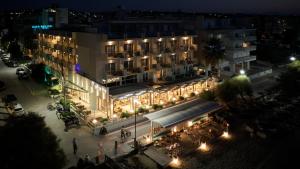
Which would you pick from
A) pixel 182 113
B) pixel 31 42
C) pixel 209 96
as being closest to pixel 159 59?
pixel 209 96

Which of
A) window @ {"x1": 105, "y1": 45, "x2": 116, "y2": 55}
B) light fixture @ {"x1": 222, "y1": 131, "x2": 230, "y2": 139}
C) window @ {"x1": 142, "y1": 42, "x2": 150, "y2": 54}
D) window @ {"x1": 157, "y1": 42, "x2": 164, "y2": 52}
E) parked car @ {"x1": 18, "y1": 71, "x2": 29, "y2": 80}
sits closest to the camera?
light fixture @ {"x1": 222, "y1": 131, "x2": 230, "y2": 139}

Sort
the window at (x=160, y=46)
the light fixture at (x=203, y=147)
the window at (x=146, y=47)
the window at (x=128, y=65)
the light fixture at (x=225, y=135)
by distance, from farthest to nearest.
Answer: the window at (x=160, y=46) < the window at (x=146, y=47) < the window at (x=128, y=65) < the light fixture at (x=225, y=135) < the light fixture at (x=203, y=147)

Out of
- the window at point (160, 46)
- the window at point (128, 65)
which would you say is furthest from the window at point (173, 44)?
the window at point (128, 65)

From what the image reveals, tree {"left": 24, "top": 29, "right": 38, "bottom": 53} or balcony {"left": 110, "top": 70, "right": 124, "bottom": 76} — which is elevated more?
tree {"left": 24, "top": 29, "right": 38, "bottom": 53}

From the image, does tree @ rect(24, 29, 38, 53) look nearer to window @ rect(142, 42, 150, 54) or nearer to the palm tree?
window @ rect(142, 42, 150, 54)

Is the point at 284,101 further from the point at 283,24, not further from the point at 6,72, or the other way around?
the point at 283,24

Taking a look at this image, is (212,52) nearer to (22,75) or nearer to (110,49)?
(110,49)

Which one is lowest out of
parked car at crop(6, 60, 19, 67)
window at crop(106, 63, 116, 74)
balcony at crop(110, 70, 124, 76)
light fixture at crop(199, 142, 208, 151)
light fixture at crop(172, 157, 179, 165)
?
light fixture at crop(172, 157, 179, 165)

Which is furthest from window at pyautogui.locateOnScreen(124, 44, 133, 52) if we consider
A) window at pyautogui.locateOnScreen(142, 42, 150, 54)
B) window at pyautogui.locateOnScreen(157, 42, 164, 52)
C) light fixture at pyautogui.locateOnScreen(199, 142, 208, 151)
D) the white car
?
light fixture at pyautogui.locateOnScreen(199, 142, 208, 151)

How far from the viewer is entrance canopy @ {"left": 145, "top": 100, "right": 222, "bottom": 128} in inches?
1378

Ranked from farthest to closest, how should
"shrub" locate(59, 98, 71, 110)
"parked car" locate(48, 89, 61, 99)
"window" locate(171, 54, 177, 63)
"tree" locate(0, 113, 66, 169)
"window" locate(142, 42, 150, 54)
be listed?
"window" locate(171, 54, 177, 63) → "parked car" locate(48, 89, 61, 99) → "window" locate(142, 42, 150, 54) → "shrub" locate(59, 98, 71, 110) → "tree" locate(0, 113, 66, 169)

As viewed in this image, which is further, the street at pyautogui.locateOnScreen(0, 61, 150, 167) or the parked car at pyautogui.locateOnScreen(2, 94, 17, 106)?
the parked car at pyautogui.locateOnScreen(2, 94, 17, 106)

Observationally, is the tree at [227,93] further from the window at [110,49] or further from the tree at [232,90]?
the window at [110,49]

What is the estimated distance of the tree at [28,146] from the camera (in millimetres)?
19453
